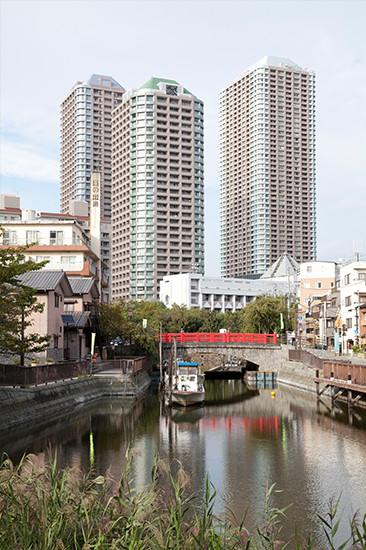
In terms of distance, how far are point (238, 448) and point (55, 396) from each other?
16324 mm

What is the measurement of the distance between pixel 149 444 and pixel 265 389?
42.7 meters

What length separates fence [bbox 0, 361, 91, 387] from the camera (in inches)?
1527

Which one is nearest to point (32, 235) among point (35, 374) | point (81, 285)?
point (81, 285)

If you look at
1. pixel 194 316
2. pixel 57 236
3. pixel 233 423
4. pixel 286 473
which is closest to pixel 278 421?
pixel 233 423

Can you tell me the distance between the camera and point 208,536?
10977 mm

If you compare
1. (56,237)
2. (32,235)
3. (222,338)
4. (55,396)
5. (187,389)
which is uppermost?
(32,235)

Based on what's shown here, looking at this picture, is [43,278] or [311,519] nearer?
[311,519]

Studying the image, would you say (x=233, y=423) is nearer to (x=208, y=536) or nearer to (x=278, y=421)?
(x=278, y=421)

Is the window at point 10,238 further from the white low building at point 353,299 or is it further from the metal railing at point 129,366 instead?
the white low building at point 353,299

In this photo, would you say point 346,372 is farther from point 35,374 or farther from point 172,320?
point 172,320

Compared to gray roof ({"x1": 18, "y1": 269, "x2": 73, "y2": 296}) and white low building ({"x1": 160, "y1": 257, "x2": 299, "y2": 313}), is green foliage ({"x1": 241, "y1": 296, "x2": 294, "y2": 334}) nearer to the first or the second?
gray roof ({"x1": 18, "y1": 269, "x2": 73, "y2": 296})

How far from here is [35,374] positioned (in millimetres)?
42188

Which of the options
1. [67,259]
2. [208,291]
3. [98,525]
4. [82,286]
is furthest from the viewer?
[208,291]

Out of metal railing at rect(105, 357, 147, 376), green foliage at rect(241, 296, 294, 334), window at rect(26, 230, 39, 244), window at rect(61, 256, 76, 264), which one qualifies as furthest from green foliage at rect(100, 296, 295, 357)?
window at rect(26, 230, 39, 244)
